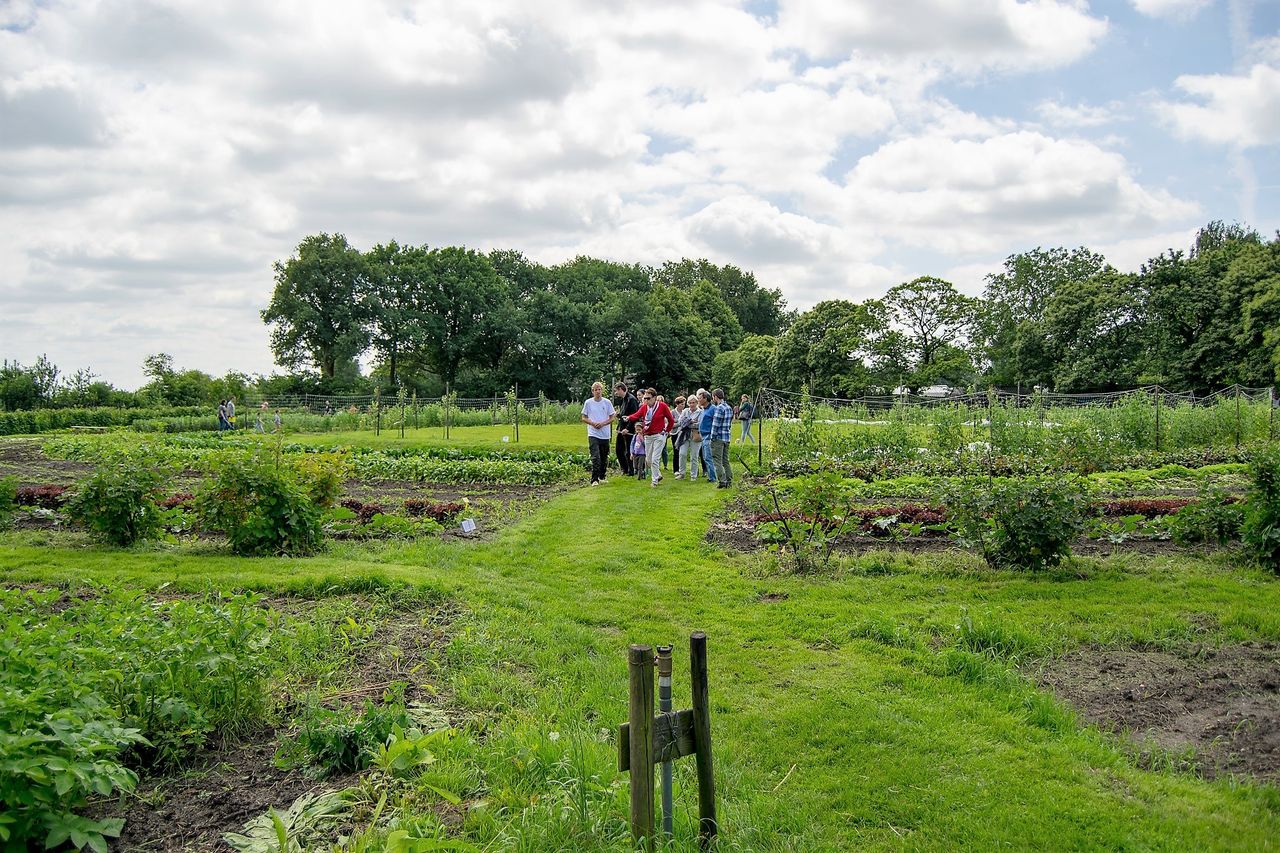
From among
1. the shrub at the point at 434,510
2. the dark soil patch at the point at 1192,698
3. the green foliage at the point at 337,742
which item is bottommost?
the dark soil patch at the point at 1192,698

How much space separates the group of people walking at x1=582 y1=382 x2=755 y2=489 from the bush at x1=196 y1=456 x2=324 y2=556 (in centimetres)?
577

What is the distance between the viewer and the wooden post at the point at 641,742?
2.72 meters

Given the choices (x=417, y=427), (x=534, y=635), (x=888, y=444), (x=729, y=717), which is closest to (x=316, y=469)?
(x=534, y=635)

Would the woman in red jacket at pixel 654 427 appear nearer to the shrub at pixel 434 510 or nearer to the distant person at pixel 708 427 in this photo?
the distant person at pixel 708 427

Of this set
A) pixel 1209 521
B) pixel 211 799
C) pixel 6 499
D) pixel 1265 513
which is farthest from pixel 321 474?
pixel 1209 521

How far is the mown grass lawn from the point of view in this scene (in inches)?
135

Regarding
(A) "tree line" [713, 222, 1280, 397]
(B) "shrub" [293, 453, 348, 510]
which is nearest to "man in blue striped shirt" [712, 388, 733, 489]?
(B) "shrub" [293, 453, 348, 510]

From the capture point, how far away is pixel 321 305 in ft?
168

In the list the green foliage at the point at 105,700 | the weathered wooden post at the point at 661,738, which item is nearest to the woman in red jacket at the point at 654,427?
the green foliage at the point at 105,700

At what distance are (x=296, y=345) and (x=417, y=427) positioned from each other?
24499mm

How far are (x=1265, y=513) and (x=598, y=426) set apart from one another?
31.3 ft

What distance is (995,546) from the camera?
7.49m

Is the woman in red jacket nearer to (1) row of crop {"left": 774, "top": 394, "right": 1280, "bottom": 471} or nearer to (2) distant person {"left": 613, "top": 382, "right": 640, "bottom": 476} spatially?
(2) distant person {"left": 613, "top": 382, "right": 640, "bottom": 476}

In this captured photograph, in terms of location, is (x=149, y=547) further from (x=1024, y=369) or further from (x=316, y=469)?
(x=1024, y=369)
